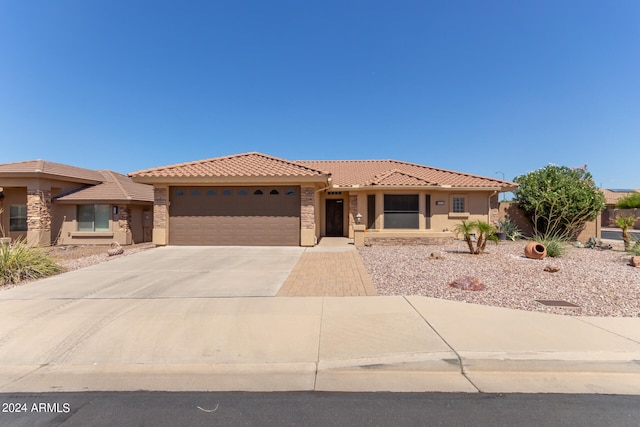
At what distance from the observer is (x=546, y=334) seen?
480 centimetres

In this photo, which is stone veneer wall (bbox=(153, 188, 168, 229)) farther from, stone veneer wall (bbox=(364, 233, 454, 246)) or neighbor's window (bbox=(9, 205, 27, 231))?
neighbor's window (bbox=(9, 205, 27, 231))

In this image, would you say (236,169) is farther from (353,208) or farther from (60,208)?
(60,208)

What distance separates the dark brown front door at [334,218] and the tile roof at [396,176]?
1.51 m

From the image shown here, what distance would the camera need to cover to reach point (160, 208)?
1539 cm

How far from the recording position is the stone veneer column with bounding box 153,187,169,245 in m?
15.3

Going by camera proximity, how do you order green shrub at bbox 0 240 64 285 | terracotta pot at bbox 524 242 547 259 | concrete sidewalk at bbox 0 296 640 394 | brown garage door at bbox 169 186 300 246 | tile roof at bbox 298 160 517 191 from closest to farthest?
1. concrete sidewalk at bbox 0 296 640 394
2. green shrub at bbox 0 240 64 285
3. terracotta pot at bbox 524 242 547 259
4. brown garage door at bbox 169 186 300 246
5. tile roof at bbox 298 160 517 191

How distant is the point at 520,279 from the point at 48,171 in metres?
22.3

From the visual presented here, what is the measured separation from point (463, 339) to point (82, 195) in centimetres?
2097

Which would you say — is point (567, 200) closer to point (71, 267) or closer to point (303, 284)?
point (303, 284)

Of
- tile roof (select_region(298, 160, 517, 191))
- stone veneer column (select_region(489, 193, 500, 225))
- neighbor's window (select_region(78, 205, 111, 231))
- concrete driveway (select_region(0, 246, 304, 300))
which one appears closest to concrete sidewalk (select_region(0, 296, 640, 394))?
concrete driveway (select_region(0, 246, 304, 300))

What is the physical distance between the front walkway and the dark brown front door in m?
7.48

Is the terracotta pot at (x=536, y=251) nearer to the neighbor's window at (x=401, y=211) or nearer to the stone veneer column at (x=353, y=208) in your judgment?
the neighbor's window at (x=401, y=211)

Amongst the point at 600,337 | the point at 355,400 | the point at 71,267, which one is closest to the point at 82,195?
the point at 71,267

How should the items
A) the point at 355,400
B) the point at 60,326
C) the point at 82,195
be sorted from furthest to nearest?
the point at 82,195 < the point at 60,326 < the point at 355,400
